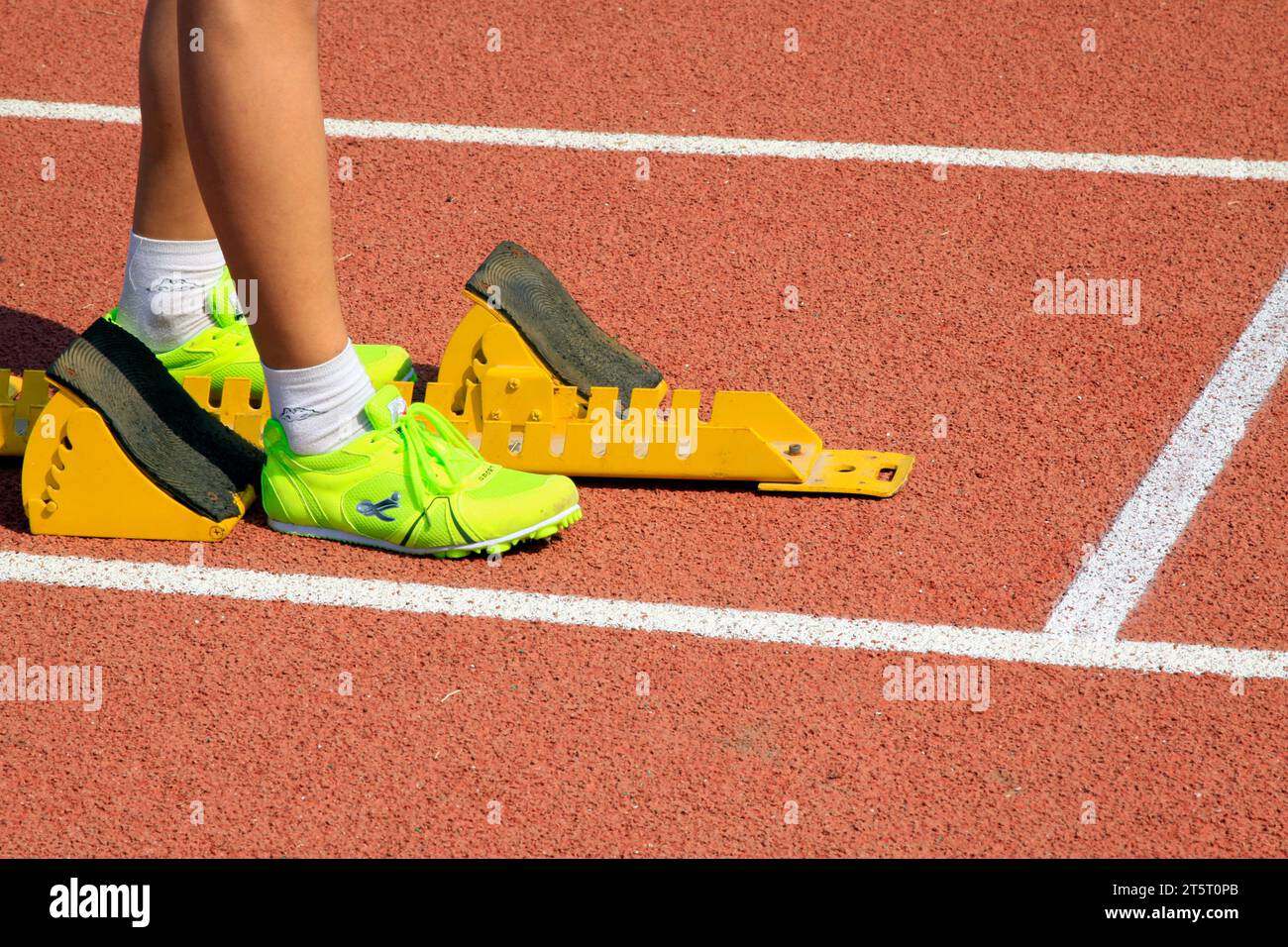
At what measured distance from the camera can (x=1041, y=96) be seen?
5.71 m

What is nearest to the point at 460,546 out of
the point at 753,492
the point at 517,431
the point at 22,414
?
the point at 517,431

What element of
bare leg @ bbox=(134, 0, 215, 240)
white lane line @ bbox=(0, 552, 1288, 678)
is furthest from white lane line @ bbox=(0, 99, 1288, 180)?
white lane line @ bbox=(0, 552, 1288, 678)

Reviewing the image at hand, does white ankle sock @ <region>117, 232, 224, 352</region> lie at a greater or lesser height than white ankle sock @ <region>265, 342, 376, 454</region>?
greater

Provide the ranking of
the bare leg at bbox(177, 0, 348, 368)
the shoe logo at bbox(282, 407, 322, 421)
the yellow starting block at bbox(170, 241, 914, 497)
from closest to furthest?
the bare leg at bbox(177, 0, 348, 368), the shoe logo at bbox(282, 407, 322, 421), the yellow starting block at bbox(170, 241, 914, 497)

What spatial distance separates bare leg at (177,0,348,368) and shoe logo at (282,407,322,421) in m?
0.14

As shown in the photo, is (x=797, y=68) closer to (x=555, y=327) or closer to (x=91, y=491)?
(x=555, y=327)

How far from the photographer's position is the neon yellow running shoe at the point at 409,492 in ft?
10.8

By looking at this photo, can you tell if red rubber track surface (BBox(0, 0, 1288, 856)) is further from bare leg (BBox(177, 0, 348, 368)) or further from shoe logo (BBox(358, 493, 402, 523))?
bare leg (BBox(177, 0, 348, 368))

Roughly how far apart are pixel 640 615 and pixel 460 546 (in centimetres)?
46

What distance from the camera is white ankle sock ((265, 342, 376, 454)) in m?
3.20

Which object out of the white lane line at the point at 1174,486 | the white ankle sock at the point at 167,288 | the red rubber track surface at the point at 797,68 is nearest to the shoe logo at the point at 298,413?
the white ankle sock at the point at 167,288

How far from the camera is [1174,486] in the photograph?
12.0 ft

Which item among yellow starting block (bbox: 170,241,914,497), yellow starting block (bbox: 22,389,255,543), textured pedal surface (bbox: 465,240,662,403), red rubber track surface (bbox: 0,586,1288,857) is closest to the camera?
red rubber track surface (bbox: 0,586,1288,857)

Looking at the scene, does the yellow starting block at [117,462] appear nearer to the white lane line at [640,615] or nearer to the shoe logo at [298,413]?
the white lane line at [640,615]
